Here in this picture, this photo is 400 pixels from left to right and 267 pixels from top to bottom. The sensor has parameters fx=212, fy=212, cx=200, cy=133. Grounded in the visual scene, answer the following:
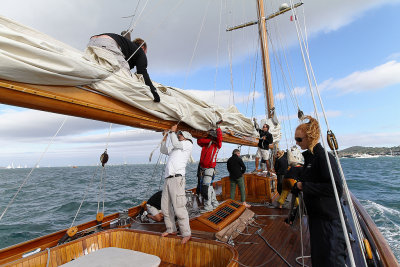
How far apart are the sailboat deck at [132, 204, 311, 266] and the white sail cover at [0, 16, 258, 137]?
1870 mm

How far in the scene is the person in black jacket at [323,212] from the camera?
1578mm

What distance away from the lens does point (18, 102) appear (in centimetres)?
147

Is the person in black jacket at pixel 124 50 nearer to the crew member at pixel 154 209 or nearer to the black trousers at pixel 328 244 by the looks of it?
the black trousers at pixel 328 244

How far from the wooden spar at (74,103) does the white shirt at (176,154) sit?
0.41 m

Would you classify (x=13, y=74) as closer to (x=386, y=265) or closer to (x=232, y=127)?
(x=386, y=265)

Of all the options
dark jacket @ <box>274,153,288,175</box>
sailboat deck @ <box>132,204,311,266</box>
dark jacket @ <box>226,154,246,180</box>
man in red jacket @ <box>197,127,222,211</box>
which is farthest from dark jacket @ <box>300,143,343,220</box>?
dark jacket @ <box>274,153,288,175</box>

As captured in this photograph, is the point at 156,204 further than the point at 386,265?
Yes

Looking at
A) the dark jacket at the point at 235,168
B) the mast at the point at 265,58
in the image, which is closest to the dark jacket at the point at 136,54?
the dark jacket at the point at 235,168

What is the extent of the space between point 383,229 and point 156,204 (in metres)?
5.69

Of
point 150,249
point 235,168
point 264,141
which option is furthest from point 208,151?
point 264,141

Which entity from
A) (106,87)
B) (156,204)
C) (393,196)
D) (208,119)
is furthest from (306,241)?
(393,196)

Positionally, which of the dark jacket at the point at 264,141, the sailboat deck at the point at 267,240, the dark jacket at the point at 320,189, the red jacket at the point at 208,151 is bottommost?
the sailboat deck at the point at 267,240

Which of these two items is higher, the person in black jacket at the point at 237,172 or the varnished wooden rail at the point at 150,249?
the person in black jacket at the point at 237,172

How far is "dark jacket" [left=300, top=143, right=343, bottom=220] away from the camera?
1.59m
